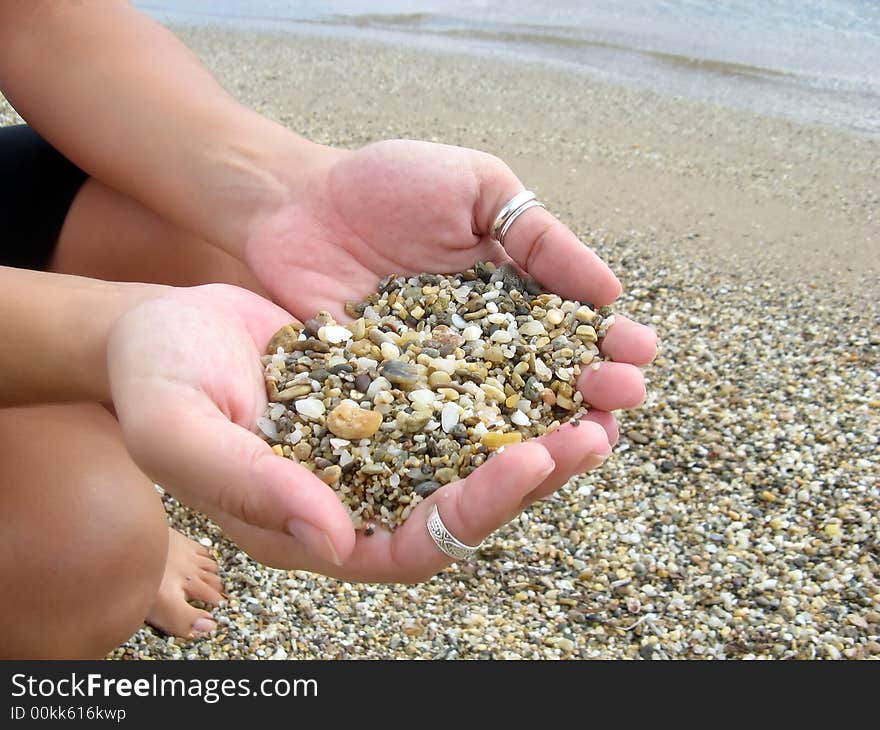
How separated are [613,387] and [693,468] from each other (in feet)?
3.96

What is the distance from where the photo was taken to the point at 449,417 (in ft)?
5.28

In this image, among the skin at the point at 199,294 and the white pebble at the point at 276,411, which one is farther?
the white pebble at the point at 276,411

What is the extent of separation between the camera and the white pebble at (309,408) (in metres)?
1.58

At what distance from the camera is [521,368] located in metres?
1.77

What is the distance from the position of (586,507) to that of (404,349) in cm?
101

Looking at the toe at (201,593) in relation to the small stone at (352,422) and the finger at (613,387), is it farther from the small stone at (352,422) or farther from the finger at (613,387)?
the finger at (613,387)

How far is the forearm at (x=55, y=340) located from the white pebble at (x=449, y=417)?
533 mm

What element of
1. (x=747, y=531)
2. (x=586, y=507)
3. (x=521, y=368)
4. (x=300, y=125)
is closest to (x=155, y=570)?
(x=521, y=368)

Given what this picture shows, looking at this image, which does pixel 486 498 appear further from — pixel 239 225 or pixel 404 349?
pixel 239 225

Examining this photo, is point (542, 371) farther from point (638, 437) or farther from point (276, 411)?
point (638, 437)

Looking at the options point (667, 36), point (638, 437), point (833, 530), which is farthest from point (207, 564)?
point (667, 36)

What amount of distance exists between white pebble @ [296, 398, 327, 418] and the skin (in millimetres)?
78

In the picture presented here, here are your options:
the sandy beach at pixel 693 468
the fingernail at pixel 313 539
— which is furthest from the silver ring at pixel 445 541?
the sandy beach at pixel 693 468

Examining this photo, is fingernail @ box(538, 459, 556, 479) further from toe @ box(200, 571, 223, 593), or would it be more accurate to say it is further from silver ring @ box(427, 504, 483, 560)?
toe @ box(200, 571, 223, 593)
